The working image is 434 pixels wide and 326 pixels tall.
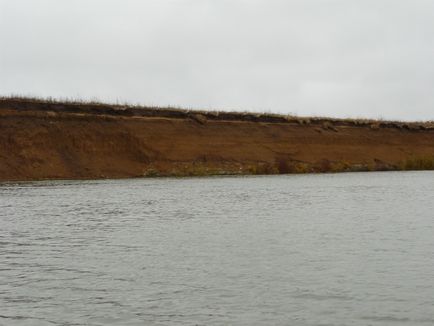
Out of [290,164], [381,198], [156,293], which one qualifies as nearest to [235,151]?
[290,164]

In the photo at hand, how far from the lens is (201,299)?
26.3 ft

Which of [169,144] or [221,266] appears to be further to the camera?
[169,144]

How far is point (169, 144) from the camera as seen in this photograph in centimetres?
4950

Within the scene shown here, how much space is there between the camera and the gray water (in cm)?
742

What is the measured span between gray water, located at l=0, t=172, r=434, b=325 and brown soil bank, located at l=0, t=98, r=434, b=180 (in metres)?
26.1

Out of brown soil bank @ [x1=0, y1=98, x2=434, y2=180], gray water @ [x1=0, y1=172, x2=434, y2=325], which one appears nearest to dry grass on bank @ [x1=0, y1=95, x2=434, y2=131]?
brown soil bank @ [x1=0, y1=98, x2=434, y2=180]

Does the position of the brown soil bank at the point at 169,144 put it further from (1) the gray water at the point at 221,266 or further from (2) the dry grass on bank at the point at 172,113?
(1) the gray water at the point at 221,266

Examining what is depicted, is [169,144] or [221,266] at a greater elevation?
[169,144]

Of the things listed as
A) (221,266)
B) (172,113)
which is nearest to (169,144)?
(172,113)

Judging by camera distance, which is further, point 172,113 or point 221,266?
point 172,113

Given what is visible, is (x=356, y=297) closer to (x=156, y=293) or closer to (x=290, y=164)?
(x=156, y=293)

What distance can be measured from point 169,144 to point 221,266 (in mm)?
39813

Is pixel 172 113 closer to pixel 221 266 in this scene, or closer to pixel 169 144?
pixel 169 144

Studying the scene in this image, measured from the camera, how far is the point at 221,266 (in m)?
10.0
